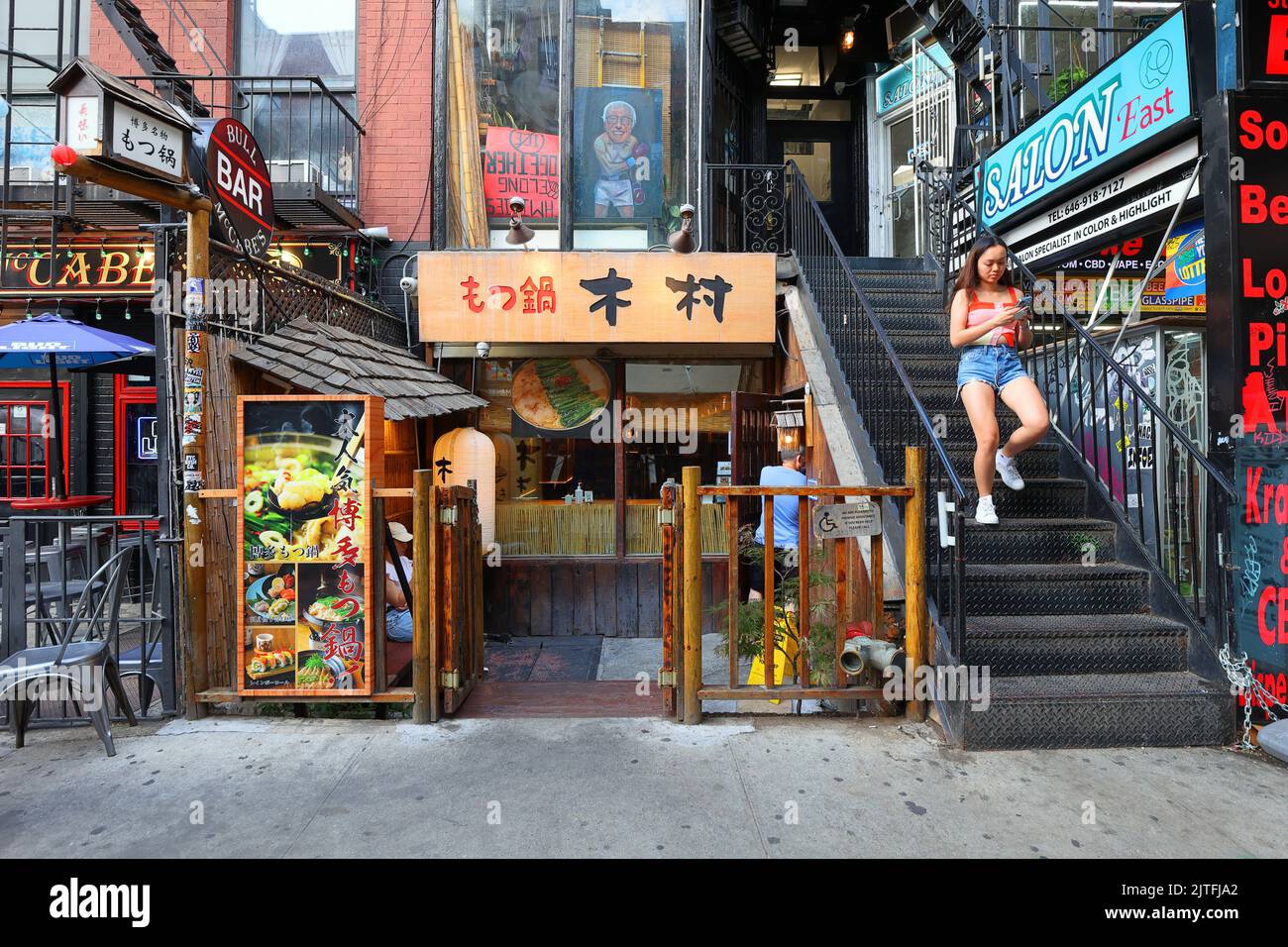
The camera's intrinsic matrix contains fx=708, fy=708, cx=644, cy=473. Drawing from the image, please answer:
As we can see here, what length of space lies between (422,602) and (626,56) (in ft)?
24.6

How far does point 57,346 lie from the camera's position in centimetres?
677

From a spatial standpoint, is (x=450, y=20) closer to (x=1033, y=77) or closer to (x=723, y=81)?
(x=723, y=81)

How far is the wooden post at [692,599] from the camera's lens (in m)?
4.27

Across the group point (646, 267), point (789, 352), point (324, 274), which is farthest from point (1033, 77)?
point (324, 274)

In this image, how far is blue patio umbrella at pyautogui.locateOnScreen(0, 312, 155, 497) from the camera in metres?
6.82

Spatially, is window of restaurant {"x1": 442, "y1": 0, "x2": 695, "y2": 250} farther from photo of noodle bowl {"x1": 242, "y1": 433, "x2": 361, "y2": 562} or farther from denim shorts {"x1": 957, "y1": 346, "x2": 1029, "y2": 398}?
photo of noodle bowl {"x1": 242, "y1": 433, "x2": 361, "y2": 562}

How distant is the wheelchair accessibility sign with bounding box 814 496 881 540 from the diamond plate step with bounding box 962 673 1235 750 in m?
1.15

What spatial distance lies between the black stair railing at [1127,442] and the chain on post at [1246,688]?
0.19m

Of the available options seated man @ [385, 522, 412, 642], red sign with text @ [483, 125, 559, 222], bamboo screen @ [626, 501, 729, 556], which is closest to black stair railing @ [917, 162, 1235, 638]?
bamboo screen @ [626, 501, 729, 556]

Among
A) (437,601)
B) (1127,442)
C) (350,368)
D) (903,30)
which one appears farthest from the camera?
(903,30)

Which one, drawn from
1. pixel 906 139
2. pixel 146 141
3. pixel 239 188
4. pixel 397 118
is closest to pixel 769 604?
pixel 146 141

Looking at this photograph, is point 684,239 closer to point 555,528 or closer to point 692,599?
point 555,528

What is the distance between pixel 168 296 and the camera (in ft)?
14.6

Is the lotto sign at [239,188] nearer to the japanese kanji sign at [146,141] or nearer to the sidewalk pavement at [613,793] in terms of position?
the japanese kanji sign at [146,141]
